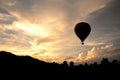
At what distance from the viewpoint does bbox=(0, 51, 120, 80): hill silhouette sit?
101250 millimetres

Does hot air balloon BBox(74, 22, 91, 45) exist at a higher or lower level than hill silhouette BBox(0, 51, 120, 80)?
higher

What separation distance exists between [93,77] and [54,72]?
2095 centimetres

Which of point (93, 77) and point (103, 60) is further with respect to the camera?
point (103, 60)

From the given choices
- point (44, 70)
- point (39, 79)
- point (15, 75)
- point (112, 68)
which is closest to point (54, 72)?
point (44, 70)

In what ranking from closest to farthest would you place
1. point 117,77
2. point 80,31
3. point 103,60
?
1. point 80,31
2. point 117,77
3. point 103,60

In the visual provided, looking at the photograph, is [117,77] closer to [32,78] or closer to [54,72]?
[54,72]

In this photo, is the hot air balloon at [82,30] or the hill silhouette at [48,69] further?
the hill silhouette at [48,69]

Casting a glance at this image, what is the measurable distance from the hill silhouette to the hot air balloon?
33002 mm

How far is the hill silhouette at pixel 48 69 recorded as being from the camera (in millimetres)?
101250

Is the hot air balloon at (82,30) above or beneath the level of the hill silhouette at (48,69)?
above

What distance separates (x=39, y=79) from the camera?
102 meters

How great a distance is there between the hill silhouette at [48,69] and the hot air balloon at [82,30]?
33002 mm

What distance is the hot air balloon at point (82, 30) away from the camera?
79281 mm

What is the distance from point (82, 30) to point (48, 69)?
143 ft
